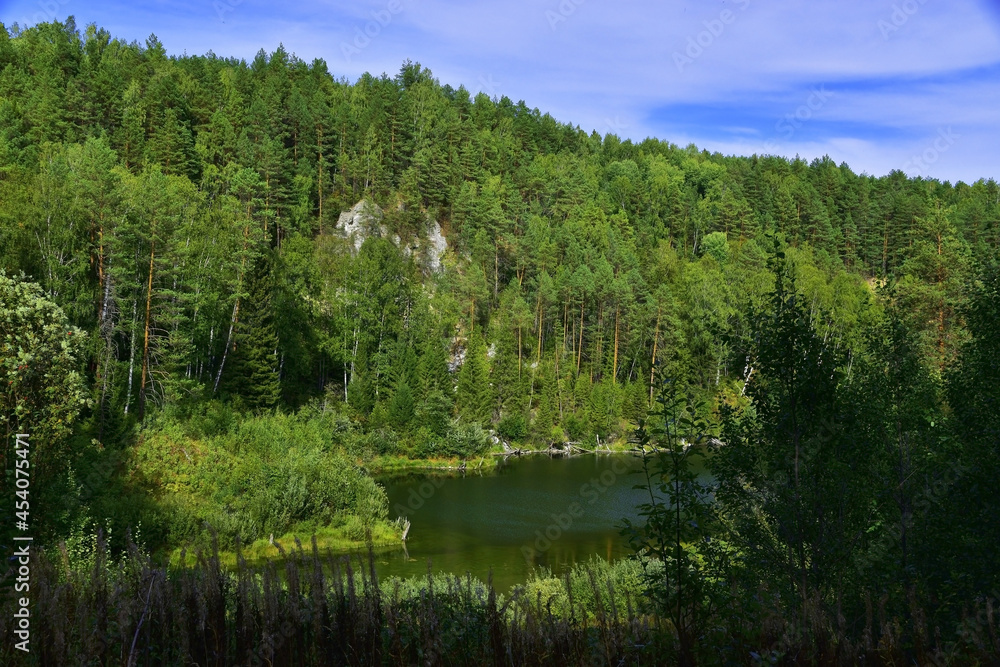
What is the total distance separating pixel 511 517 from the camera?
116 ft

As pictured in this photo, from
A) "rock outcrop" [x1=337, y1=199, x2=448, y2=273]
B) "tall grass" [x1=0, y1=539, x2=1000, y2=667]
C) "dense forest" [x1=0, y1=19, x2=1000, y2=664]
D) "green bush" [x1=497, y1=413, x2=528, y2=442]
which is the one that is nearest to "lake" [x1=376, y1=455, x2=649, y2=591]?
"dense forest" [x1=0, y1=19, x2=1000, y2=664]

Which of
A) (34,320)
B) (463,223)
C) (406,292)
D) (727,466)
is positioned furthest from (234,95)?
(727,466)

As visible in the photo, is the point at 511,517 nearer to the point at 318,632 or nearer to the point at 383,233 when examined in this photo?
the point at 318,632

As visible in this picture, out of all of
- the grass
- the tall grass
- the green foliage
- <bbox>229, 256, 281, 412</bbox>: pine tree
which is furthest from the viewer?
<bbox>229, 256, 281, 412</bbox>: pine tree

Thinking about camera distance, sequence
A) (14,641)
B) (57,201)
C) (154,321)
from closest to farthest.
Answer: (14,641) → (57,201) → (154,321)

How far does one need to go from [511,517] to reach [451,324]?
27630 mm

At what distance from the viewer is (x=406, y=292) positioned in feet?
189

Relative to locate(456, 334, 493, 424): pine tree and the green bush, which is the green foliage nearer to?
locate(456, 334, 493, 424): pine tree

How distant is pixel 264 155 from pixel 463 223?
22.0m

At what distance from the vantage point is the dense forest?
1029 cm

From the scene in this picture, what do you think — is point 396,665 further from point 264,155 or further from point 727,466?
point 264,155

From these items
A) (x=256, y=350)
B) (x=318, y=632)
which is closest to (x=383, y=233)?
(x=256, y=350)

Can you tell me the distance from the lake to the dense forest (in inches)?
131

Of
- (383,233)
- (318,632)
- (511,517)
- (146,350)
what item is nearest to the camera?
(318,632)
